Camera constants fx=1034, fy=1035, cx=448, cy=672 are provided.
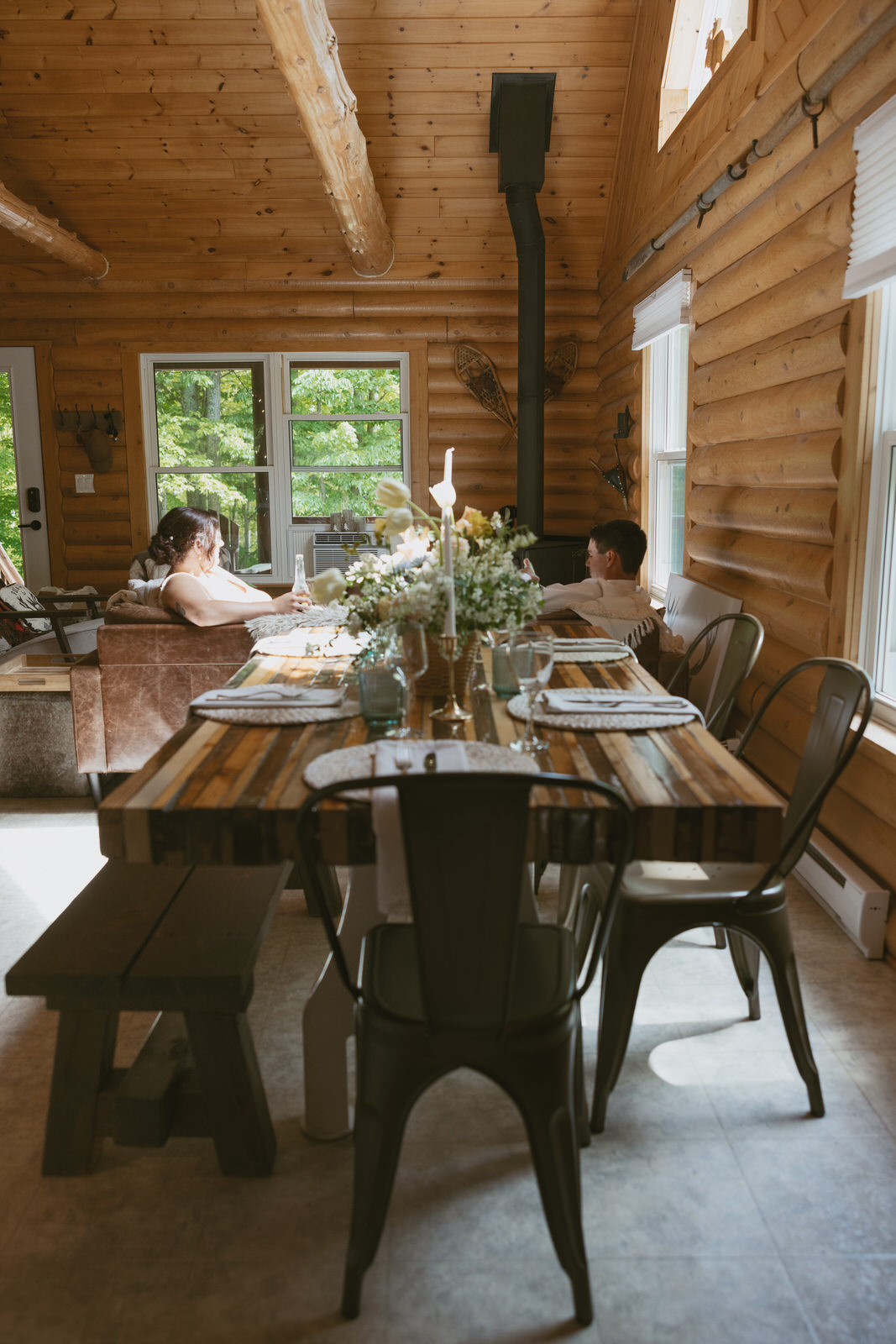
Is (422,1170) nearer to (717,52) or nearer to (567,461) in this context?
(717,52)

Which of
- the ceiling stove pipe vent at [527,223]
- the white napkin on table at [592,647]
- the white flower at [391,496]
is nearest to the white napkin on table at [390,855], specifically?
the white flower at [391,496]

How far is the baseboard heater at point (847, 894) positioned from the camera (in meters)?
2.77

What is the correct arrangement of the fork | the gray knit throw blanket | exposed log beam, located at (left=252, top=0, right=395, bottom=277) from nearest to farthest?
the fork, exposed log beam, located at (left=252, top=0, right=395, bottom=277), the gray knit throw blanket

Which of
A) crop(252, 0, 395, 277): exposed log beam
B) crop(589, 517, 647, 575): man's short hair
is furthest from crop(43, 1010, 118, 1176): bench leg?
crop(252, 0, 395, 277): exposed log beam

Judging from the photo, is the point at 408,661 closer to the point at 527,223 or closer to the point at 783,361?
the point at 783,361

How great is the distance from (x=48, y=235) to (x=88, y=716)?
361 cm

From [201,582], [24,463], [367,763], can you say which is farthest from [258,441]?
[367,763]

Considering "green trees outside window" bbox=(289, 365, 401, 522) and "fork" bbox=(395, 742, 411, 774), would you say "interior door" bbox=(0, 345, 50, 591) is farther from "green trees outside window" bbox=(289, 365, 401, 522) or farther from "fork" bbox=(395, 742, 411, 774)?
"fork" bbox=(395, 742, 411, 774)

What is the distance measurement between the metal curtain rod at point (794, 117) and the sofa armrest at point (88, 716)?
3.02 meters

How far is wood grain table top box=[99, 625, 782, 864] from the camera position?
1.66 metres

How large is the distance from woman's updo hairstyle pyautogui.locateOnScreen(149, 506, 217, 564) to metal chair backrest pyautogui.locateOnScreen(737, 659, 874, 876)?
8.64 ft

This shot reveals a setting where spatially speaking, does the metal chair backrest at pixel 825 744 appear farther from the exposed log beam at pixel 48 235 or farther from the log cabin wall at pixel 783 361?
the exposed log beam at pixel 48 235

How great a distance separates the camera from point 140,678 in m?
4.04

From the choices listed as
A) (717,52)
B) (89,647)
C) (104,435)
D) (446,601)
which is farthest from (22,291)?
(446,601)
